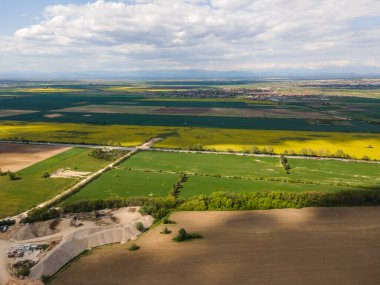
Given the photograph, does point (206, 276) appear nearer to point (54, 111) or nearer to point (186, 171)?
point (186, 171)

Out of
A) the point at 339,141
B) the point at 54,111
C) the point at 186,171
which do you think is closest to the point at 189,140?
the point at 186,171

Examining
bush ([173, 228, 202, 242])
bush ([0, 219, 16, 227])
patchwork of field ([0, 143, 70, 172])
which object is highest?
patchwork of field ([0, 143, 70, 172])

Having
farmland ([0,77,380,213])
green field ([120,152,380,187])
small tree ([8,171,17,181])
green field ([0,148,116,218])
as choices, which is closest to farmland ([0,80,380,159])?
farmland ([0,77,380,213])

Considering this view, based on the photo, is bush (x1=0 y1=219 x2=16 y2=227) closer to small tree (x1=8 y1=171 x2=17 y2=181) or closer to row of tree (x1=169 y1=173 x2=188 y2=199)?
small tree (x1=8 y1=171 x2=17 y2=181)

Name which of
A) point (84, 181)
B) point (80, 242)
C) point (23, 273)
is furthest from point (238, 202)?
point (23, 273)

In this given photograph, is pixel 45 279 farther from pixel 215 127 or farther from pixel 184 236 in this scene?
pixel 215 127

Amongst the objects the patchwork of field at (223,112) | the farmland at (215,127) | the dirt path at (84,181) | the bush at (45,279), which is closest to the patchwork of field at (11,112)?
the farmland at (215,127)

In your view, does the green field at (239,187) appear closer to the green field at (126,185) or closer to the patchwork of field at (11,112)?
the green field at (126,185)
